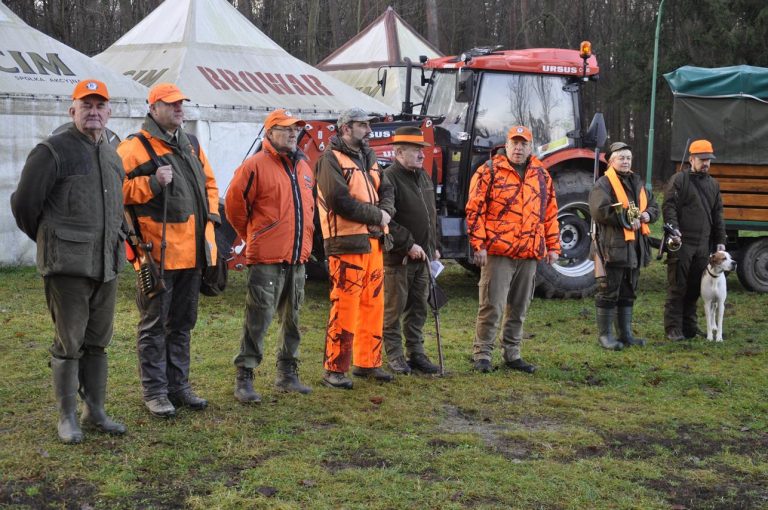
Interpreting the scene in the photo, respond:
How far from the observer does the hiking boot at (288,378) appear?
252 inches

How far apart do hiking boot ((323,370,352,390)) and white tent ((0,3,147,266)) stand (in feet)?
24.2

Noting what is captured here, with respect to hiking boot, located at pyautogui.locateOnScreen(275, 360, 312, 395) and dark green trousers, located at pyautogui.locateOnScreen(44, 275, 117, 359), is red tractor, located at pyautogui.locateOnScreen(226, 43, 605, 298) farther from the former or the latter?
dark green trousers, located at pyautogui.locateOnScreen(44, 275, 117, 359)

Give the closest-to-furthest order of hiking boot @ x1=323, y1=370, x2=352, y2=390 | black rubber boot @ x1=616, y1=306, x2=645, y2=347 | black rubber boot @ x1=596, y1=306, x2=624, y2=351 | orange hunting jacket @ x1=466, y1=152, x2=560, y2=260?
hiking boot @ x1=323, y1=370, x2=352, y2=390
orange hunting jacket @ x1=466, y1=152, x2=560, y2=260
black rubber boot @ x1=596, y1=306, x2=624, y2=351
black rubber boot @ x1=616, y1=306, x2=645, y2=347

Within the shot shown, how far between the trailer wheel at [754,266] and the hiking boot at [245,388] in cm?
744

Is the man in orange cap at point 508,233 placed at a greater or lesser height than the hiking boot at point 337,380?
greater

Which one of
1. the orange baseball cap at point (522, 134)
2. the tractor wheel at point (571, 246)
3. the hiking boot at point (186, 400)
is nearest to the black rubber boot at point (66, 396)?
the hiking boot at point (186, 400)

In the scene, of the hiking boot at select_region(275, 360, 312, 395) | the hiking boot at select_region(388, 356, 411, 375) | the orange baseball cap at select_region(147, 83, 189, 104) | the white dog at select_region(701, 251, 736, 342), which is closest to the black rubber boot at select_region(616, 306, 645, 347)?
the white dog at select_region(701, 251, 736, 342)

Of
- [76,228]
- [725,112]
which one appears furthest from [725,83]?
[76,228]

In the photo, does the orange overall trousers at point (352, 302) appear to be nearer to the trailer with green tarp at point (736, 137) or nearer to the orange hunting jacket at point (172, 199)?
the orange hunting jacket at point (172, 199)

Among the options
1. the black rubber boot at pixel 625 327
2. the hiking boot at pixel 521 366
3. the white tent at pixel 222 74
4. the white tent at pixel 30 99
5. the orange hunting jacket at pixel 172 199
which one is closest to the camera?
the orange hunting jacket at pixel 172 199

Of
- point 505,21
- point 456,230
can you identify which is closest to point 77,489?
point 456,230

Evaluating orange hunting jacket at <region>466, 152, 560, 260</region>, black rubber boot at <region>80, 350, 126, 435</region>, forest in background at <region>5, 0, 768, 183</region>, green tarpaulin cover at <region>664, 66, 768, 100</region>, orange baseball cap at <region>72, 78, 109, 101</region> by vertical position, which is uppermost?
forest in background at <region>5, 0, 768, 183</region>

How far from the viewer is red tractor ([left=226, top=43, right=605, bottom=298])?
10320mm

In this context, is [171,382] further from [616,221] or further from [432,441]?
[616,221]
